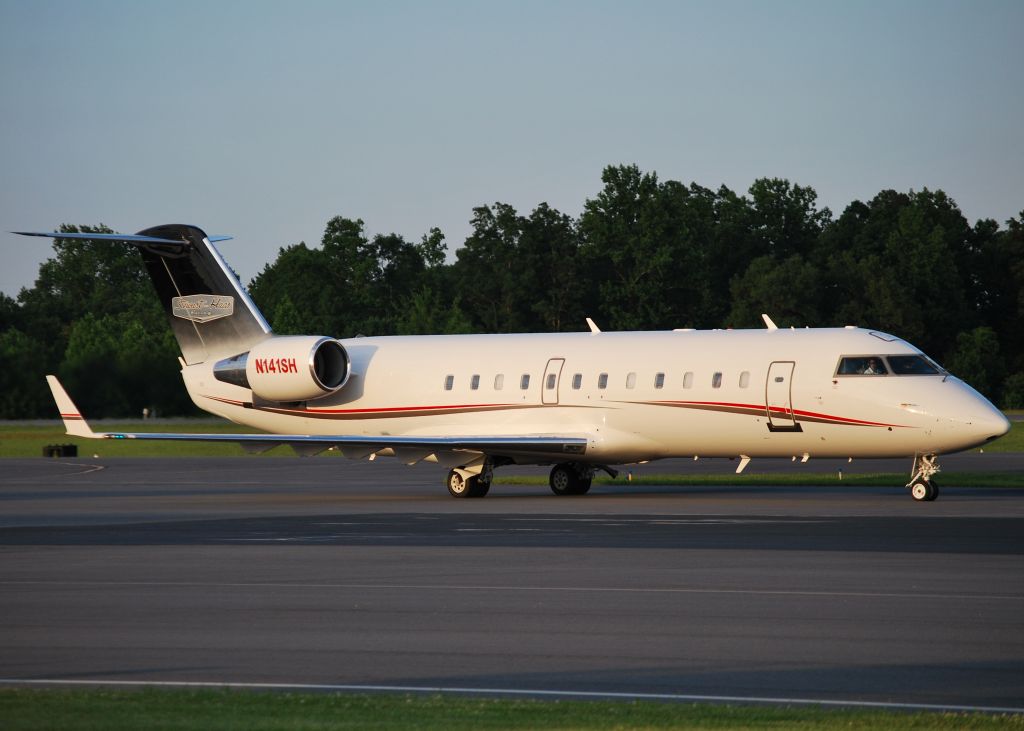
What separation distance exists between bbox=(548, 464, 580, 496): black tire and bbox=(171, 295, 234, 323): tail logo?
8.69m

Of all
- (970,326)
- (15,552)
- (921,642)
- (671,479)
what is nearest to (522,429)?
(671,479)

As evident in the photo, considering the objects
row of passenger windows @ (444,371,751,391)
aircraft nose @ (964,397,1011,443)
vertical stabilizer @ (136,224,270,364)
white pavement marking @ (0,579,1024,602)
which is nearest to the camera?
white pavement marking @ (0,579,1024,602)

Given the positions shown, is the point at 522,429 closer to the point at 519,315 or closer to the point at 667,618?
the point at 667,618

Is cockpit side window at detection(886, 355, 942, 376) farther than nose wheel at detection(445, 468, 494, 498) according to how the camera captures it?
No

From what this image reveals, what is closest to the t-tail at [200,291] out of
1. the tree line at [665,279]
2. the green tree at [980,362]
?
the tree line at [665,279]

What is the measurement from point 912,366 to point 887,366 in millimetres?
460

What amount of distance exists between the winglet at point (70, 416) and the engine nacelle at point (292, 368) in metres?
5.26

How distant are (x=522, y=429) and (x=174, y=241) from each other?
9.34 metres

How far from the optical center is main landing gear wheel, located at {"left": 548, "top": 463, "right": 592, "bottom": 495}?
32.1m

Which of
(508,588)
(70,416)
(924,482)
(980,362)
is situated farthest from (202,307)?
(980,362)

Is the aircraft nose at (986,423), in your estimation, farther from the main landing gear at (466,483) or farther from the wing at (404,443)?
the main landing gear at (466,483)

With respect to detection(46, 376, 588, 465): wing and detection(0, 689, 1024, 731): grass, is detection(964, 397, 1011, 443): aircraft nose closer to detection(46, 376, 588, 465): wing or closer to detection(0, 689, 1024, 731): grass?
detection(46, 376, 588, 465): wing

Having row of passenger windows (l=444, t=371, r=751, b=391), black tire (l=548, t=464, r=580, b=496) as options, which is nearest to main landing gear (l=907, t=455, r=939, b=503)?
row of passenger windows (l=444, t=371, r=751, b=391)

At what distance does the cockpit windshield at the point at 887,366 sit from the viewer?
2870cm
